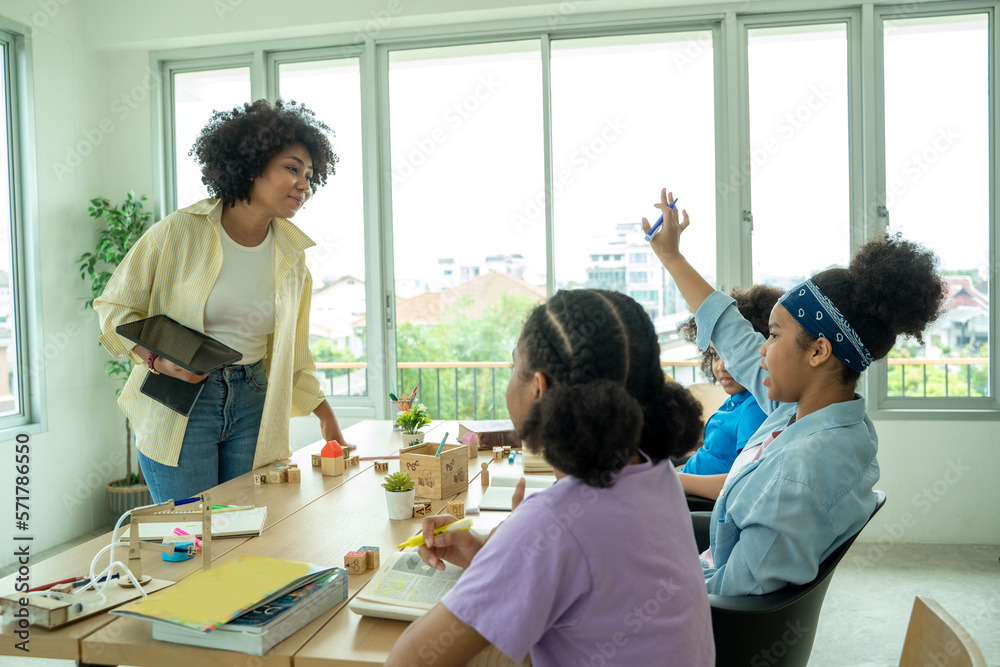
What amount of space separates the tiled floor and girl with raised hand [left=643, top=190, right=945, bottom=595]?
4.51 ft

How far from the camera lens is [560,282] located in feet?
12.8

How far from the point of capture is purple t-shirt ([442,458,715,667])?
81 cm

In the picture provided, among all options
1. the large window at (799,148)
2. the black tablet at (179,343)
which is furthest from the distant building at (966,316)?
the black tablet at (179,343)

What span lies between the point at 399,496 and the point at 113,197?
134 inches

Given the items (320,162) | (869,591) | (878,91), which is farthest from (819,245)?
(320,162)

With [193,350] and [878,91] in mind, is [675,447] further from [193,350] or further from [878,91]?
[878,91]

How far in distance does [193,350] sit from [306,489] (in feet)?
1.51

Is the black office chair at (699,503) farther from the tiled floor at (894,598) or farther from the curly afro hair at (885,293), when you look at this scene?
the tiled floor at (894,598)

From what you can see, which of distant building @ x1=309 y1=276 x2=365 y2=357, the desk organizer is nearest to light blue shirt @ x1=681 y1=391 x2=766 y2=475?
the desk organizer

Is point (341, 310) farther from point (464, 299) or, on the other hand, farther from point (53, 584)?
point (53, 584)

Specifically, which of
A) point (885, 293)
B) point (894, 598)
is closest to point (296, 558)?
point (885, 293)

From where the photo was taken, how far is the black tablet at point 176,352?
1.85m

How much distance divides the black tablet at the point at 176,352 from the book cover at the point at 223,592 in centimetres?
82

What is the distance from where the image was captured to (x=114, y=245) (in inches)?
153
